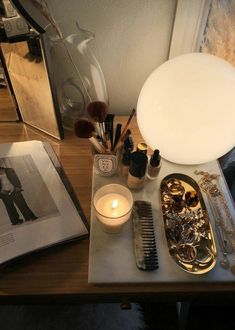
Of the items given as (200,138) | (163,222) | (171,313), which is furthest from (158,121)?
(171,313)

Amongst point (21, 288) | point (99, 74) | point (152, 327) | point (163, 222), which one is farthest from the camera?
point (152, 327)

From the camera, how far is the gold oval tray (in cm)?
55

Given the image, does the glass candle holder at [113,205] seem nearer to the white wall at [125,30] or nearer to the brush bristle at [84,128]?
the brush bristle at [84,128]

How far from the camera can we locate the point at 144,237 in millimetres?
582

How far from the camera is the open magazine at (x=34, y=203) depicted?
56 centimetres

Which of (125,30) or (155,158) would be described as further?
(125,30)

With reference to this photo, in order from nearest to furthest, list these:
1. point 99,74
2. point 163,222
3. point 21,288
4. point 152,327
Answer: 1. point 21,288
2. point 163,222
3. point 99,74
4. point 152,327

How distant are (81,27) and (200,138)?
45cm

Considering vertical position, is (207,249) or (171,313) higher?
(207,249)

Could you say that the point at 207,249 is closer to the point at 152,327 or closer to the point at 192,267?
the point at 192,267

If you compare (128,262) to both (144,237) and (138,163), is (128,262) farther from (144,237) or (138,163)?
(138,163)

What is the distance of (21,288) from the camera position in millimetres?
512

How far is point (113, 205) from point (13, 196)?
0.23 meters

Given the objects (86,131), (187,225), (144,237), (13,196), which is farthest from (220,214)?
(13,196)
